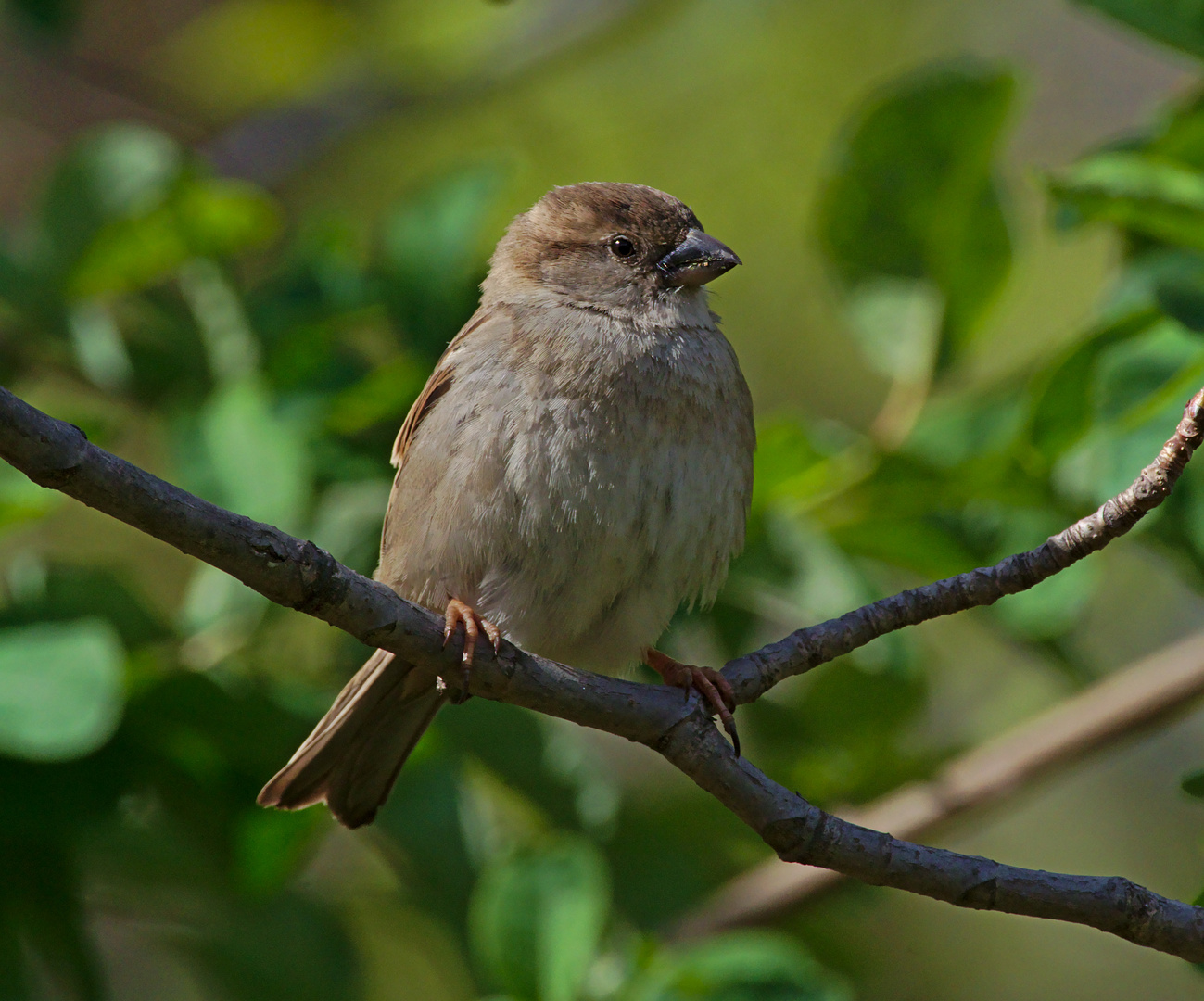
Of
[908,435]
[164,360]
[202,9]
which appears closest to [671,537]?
[908,435]

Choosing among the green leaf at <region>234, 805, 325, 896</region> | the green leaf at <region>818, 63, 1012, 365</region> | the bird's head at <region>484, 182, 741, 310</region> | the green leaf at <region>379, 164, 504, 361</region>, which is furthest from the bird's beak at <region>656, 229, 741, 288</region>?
the green leaf at <region>234, 805, 325, 896</region>

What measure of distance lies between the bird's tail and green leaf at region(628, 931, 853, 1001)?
784mm

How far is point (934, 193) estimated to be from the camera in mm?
3783

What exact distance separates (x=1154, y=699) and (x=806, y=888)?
0.99 metres

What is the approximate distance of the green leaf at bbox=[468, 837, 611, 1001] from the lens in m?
3.19

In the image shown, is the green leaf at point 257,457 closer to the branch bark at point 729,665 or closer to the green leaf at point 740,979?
the branch bark at point 729,665

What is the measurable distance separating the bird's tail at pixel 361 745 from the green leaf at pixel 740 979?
78 centimetres

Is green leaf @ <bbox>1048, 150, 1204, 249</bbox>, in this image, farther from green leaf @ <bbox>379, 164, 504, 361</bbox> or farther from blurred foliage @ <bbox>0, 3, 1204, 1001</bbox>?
green leaf @ <bbox>379, 164, 504, 361</bbox>

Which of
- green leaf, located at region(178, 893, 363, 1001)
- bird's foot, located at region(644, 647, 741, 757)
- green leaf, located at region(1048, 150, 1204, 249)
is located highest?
green leaf, located at region(1048, 150, 1204, 249)

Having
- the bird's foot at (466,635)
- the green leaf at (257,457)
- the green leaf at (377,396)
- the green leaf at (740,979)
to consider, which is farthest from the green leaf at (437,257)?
the green leaf at (740,979)

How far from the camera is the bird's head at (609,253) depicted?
380 centimetres

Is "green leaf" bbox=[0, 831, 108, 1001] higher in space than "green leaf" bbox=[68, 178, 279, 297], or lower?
lower

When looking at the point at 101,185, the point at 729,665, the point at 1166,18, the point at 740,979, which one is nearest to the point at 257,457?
the point at 101,185

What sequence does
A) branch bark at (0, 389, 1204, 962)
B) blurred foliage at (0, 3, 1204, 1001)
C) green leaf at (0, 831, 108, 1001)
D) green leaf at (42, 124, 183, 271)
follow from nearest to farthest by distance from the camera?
branch bark at (0, 389, 1204, 962), blurred foliage at (0, 3, 1204, 1001), green leaf at (0, 831, 108, 1001), green leaf at (42, 124, 183, 271)
